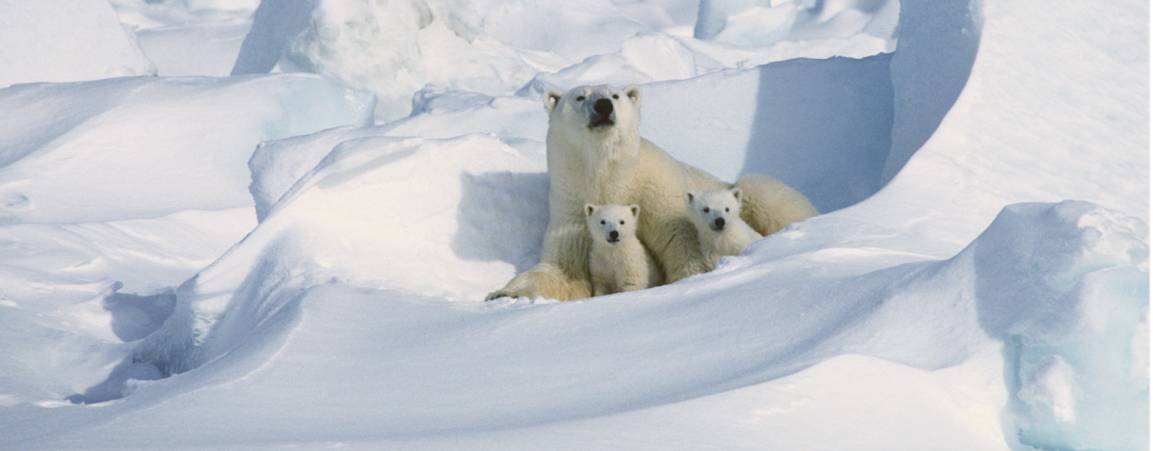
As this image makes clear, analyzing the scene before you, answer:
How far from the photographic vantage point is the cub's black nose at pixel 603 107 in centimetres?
493

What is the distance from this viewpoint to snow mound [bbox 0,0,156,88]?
9.38 meters

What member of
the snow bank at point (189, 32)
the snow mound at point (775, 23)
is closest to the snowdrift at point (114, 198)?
the snow bank at point (189, 32)

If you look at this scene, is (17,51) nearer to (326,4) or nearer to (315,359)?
(326,4)

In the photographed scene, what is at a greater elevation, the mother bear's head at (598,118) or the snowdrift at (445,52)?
the snowdrift at (445,52)

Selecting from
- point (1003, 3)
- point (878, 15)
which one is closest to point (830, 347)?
point (1003, 3)

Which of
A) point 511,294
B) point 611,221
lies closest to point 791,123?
point 611,221

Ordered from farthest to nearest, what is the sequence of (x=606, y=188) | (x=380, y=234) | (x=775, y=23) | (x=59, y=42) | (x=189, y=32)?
(x=775, y=23), (x=189, y=32), (x=59, y=42), (x=606, y=188), (x=380, y=234)

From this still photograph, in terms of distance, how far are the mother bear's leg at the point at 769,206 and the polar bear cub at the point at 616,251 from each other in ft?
2.16

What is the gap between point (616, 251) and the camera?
4918mm

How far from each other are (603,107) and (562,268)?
0.63 m

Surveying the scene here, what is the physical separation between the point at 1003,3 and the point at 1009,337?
146 inches

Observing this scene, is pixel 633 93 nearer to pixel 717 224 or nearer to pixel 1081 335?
pixel 717 224

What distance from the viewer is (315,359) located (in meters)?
3.32

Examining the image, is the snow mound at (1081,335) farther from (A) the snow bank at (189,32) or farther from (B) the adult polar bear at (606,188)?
(A) the snow bank at (189,32)
